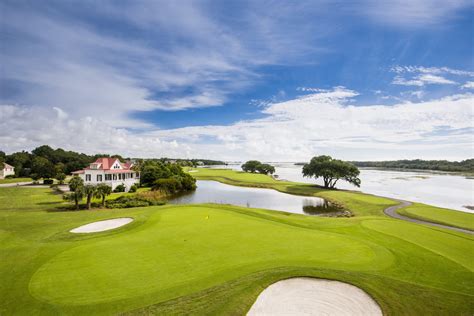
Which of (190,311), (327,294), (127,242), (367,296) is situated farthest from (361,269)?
(127,242)

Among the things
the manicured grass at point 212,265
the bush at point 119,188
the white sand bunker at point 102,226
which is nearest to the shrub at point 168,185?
the bush at point 119,188

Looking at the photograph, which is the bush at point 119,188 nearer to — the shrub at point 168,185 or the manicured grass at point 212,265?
the shrub at point 168,185

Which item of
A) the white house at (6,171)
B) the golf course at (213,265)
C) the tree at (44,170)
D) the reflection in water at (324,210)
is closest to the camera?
the golf course at (213,265)

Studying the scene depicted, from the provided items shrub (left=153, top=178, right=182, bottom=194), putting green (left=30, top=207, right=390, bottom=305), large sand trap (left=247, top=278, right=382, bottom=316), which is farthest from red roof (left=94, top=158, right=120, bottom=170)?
large sand trap (left=247, top=278, right=382, bottom=316)

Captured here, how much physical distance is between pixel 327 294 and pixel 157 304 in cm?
693

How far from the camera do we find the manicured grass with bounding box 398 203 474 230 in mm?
25527

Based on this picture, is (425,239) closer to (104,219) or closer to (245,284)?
(245,284)

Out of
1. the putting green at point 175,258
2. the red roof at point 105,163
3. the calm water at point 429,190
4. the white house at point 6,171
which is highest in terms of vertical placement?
the red roof at point 105,163

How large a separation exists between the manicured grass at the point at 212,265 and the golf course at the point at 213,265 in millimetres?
58

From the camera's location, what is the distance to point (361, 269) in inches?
479

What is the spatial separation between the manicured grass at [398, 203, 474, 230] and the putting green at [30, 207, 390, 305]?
17584 mm

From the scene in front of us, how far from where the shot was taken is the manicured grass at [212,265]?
9328 mm

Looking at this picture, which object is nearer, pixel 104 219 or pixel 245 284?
pixel 245 284

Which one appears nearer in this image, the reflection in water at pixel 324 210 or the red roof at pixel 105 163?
the reflection in water at pixel 324 210
